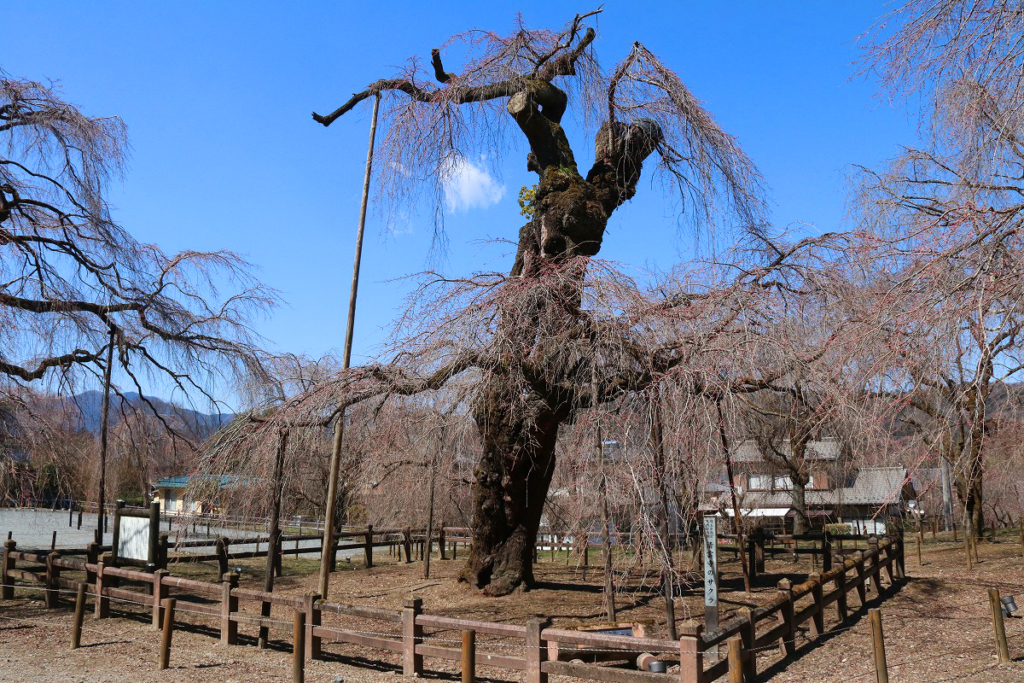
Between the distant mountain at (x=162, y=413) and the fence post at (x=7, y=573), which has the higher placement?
the distant mountain at (x=162, y=413)

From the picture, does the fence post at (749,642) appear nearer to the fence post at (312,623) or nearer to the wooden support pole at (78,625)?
the fence post at (312,623)

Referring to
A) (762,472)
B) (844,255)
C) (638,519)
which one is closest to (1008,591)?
(844,255)

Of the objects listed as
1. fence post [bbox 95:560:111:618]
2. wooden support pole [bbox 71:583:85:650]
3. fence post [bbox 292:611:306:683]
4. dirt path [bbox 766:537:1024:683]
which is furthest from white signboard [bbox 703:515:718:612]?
fence post [bbox 95:560:111:618]

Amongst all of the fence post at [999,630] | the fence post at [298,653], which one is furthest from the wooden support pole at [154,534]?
the fence post at [999,630]

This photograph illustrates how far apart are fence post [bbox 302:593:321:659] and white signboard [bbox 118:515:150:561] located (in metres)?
7.24

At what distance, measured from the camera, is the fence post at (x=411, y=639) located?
327 inches

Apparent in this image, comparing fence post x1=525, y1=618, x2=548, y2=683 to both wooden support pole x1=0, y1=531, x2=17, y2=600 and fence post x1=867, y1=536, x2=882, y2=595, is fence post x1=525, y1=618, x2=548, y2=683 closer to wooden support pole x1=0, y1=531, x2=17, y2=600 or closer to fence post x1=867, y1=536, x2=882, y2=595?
fence post x1=867, y1=536, x2=882, y2=595

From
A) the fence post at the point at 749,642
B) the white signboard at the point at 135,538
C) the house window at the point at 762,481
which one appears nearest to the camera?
the fence post at the point at 749,642

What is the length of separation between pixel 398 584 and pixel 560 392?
22.7 ft

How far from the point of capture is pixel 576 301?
375 inches

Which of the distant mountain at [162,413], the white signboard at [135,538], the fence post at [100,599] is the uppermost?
the distant mountain at [162,413]

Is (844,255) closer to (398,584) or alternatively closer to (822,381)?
(822,381)

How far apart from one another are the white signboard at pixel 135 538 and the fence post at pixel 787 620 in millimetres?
11637

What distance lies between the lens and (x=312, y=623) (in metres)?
9.00
